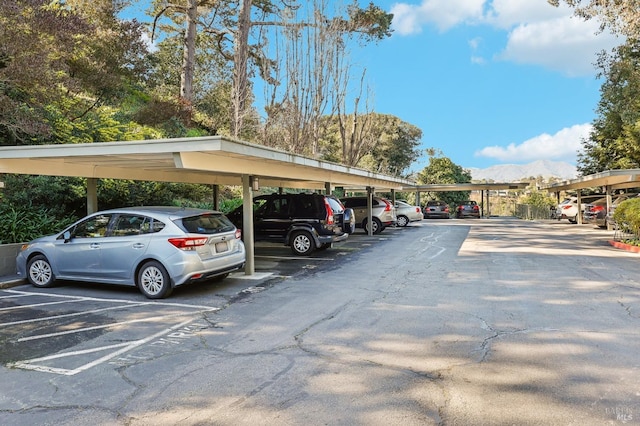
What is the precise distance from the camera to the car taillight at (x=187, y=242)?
7.12 metres

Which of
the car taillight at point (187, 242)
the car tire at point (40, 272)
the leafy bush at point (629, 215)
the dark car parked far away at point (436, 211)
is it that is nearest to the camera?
the car taillight at point (187, 242)

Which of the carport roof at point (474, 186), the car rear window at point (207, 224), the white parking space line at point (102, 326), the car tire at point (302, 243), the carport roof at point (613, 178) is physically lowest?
the white parking space line at point (102, 326)

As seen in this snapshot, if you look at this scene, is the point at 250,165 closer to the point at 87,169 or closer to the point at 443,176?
the point at 87,169

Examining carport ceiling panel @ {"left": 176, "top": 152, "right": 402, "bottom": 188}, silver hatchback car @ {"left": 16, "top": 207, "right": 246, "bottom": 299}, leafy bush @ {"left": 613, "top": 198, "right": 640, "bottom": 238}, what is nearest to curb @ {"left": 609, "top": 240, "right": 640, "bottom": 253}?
leafy bush @ {"left": 613, "top": 198, "right": 640, "bottom": 238}

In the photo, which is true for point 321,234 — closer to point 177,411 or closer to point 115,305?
point 115,305

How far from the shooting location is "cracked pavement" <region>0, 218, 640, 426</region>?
343cm

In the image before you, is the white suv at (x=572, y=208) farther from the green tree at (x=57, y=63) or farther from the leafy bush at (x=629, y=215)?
the green tree at (x=57, y=63)

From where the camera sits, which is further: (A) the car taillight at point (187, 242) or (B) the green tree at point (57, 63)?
(B) the green tree at point (57, 63)

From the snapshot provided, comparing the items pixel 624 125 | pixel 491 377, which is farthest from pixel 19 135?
pixel 624 125

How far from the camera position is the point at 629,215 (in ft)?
44.3

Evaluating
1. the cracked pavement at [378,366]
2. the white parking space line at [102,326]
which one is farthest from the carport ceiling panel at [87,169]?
the cracked pavement at [378,366]

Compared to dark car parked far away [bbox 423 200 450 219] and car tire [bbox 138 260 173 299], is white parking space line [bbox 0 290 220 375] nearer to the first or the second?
car tire [bbox 138 260 173 299]

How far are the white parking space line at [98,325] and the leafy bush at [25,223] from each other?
2.55m

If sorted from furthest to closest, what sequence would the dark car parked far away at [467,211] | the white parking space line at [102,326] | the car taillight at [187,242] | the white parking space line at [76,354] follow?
the dark car parked far away at [467,211], the car taillight at [187,242], the white parking space line at [102,326], the white parking space line at [76,354]
